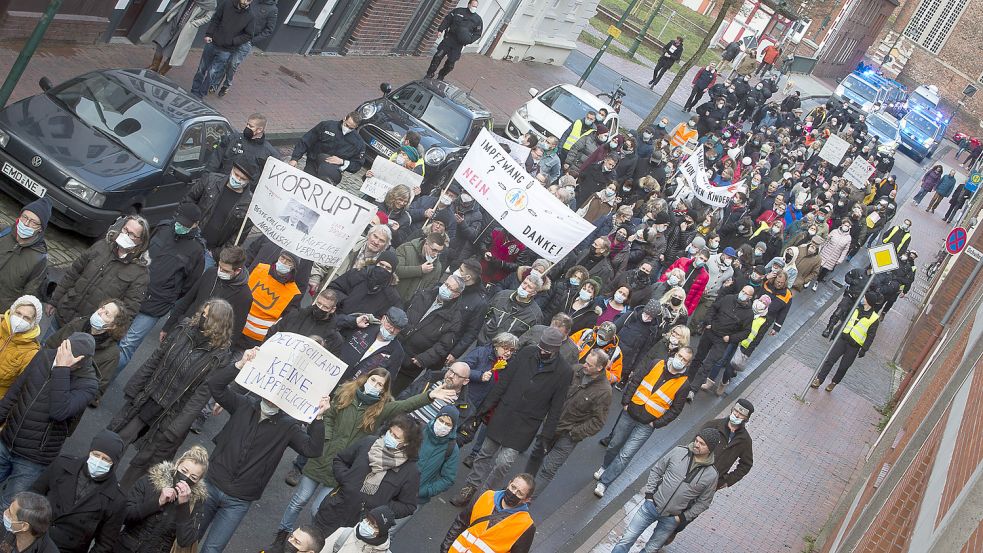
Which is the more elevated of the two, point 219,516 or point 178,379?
point 178,379

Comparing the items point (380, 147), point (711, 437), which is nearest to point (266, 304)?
point (711, 437)

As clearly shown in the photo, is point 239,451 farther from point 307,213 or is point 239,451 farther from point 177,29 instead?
point 177,29

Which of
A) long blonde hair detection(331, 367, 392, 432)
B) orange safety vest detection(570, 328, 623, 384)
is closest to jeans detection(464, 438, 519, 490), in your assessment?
orange safety vest detection(570, 328, 623, 384)

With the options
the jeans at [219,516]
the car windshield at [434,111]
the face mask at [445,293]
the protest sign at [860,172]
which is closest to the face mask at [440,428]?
the jeans at [219,516]

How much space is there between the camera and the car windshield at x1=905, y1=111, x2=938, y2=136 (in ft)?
174

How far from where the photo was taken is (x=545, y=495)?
11.8 metres

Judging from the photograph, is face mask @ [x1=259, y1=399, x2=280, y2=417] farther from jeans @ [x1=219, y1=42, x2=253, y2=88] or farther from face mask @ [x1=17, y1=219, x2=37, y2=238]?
jeans @ [x1=219, y1=42, x2=253, y2=88]

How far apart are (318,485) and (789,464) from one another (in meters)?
8.59

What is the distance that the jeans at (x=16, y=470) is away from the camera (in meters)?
7.33

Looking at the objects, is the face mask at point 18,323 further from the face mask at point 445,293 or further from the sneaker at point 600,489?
the sneaker at point 600,489

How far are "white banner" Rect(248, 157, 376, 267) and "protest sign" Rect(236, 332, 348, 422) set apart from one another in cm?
265

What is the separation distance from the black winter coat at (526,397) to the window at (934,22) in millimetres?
73541

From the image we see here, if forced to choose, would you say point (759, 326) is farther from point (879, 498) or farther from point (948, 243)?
point (948, 243)

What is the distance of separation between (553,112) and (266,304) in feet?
49.4
